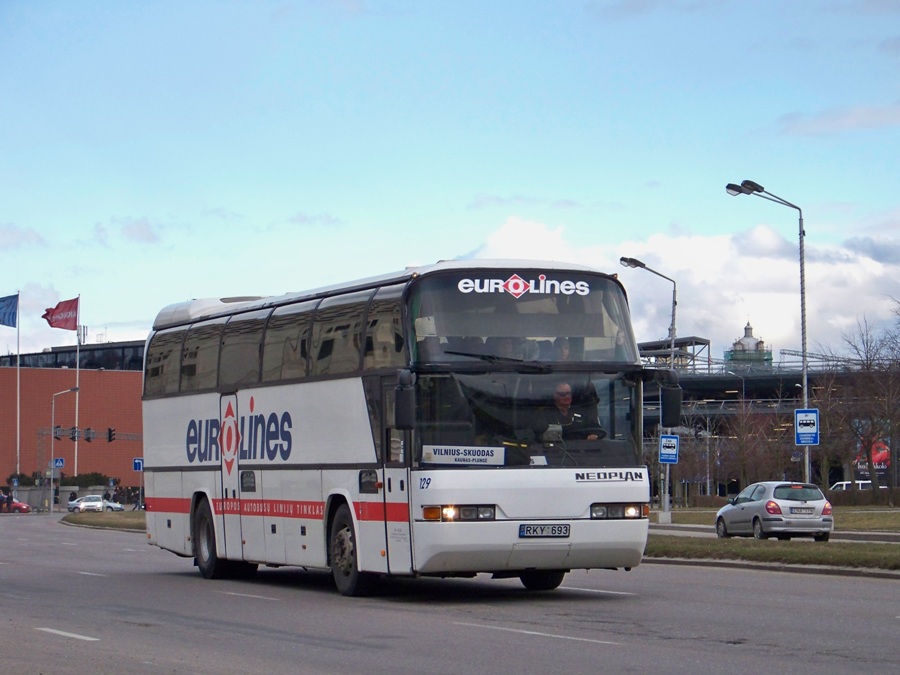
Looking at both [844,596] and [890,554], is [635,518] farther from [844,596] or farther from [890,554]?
[890,554]

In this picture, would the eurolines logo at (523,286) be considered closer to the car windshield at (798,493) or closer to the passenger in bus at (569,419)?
the passenger in bus at (569,419)

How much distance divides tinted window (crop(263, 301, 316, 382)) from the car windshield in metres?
18.2

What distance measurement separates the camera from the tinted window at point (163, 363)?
76.6 feet

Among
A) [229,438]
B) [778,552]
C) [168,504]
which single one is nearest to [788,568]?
[778,552]

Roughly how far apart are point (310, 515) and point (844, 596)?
6769 mm

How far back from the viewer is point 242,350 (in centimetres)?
2098

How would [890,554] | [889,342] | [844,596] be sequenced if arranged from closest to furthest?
[844,596], [890,554], [889,342]

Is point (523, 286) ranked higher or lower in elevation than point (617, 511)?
higher

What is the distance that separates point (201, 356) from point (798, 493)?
1766 cm

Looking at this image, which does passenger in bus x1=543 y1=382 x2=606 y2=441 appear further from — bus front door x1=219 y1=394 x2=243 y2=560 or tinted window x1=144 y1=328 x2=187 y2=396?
tinted window x1=144 y1=328 x2=187 y2=396

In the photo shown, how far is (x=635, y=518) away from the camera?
664 inches

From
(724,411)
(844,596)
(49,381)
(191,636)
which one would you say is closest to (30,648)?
(191,636)

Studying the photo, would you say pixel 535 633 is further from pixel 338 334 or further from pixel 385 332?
pixel 338 334

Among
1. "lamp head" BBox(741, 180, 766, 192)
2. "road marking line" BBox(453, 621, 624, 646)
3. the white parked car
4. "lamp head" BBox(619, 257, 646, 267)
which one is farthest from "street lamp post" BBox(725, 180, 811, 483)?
the white parked car
